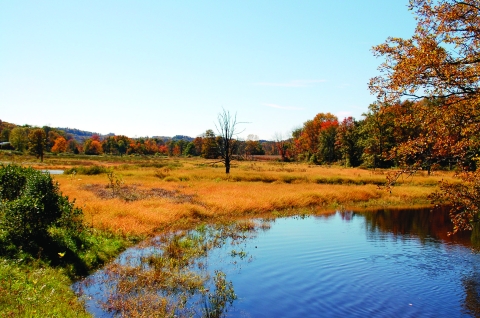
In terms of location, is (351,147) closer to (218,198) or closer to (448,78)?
(218,198)

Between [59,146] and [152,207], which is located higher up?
[59,146]

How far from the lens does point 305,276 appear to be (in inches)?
569

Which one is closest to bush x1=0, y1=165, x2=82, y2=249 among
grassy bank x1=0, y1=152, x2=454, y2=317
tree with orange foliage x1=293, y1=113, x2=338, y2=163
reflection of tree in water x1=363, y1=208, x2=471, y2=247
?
grassy bank x1=0, y1=152, x2=454, y2=317

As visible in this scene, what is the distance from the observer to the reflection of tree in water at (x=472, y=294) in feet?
38.3

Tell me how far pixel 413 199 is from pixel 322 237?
64.5 feet

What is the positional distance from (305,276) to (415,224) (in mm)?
14640

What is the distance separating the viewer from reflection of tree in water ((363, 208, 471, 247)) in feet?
72.0

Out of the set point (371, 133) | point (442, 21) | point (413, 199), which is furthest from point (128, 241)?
point (371, 133)

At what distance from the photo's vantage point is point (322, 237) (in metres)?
21.2

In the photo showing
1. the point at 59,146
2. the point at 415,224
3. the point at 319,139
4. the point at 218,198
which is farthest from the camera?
the point at 59,146

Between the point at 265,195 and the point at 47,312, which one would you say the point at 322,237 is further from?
the point at 47,312

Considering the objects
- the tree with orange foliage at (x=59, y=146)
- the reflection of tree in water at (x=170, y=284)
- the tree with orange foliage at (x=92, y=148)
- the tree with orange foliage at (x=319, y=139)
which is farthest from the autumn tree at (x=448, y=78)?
the tree with orange foliage at (x=92, y=148)

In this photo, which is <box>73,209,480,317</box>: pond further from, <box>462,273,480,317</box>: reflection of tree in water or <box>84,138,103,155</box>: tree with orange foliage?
<box>84,138,103,155</box>: tree with orange foliage

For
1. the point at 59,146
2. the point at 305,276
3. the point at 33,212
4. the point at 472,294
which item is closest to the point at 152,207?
the point at 33,212
